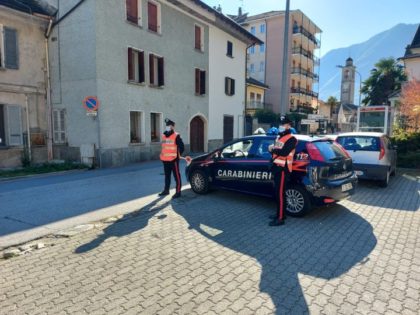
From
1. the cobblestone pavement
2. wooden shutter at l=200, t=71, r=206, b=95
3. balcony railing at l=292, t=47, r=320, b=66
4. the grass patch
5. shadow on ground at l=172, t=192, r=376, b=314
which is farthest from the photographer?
balcony railing at l=292, t=47, r=320, b=66

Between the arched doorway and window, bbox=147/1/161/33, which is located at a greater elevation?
window, bbox=147/1/161/33

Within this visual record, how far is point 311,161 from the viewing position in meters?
5.59

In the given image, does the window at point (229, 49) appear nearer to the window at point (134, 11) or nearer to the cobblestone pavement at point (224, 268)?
the window at point (134, 11)

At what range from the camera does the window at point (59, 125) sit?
13508 mm

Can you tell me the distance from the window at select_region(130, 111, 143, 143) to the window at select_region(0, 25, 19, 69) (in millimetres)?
5162

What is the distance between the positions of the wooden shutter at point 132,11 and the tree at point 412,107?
14.6m

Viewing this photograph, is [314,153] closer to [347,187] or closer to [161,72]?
[347,187]

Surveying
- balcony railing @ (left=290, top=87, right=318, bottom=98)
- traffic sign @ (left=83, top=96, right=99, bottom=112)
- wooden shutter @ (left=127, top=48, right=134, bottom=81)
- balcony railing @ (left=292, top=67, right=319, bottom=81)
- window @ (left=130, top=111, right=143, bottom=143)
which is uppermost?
balcony railing @ (left=292, top=67, right=319, bottom=81)

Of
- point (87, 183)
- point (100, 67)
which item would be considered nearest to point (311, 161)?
point (87, 183)

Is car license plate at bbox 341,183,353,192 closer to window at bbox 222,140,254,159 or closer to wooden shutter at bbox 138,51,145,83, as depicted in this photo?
window at bbox 222,140,254,159

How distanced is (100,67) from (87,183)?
18.2ft

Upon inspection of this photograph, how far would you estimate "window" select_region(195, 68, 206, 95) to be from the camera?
18.8 m


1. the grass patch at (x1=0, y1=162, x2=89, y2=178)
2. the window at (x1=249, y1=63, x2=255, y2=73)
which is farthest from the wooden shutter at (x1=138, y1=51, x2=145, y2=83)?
the window at (x1=249, y1=63, x2=255, y2=73)

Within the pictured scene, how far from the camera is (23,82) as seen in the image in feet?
40.9
